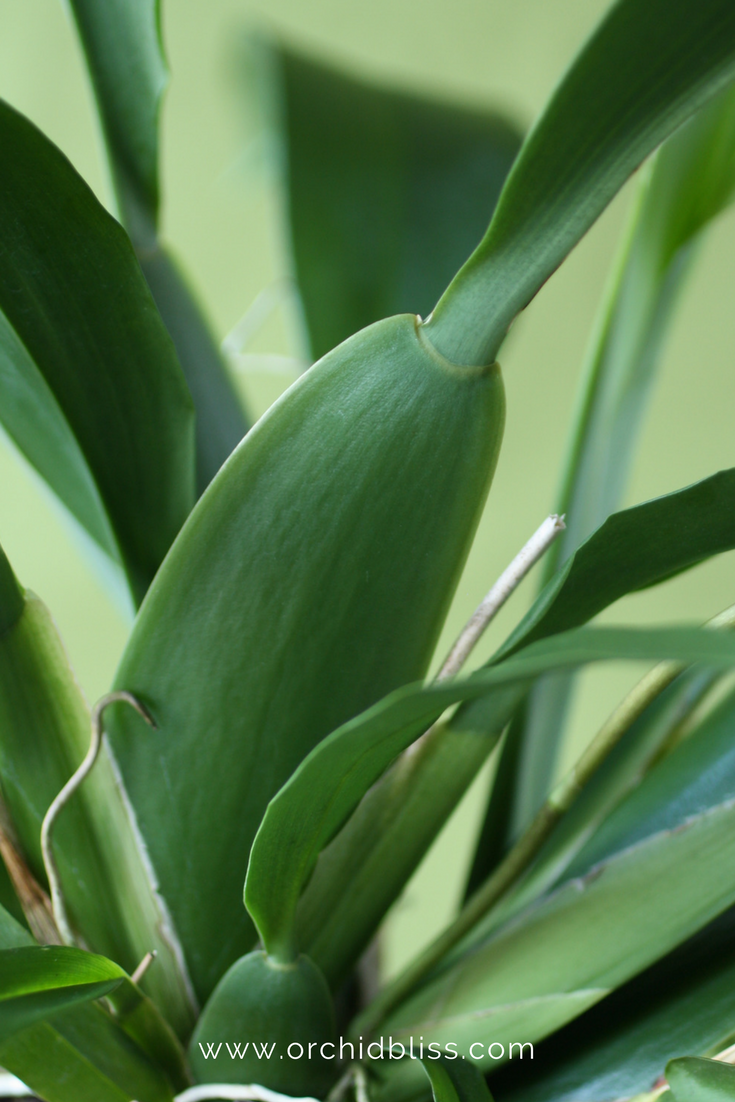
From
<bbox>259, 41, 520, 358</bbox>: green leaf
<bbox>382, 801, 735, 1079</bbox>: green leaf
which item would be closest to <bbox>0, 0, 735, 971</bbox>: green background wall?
<bbox>259, 41, 520, 358</bbox>: green leaf

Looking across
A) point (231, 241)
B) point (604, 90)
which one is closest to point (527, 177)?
point (604, 90)

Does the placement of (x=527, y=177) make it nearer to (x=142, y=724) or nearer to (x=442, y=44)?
(x=142, y=724)

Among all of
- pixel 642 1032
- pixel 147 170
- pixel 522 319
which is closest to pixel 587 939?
pixel 642 1032

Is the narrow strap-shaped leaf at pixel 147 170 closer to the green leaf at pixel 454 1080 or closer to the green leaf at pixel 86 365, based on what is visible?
the green leaf at pixel 86 365

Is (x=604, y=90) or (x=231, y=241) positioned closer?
(x=604, y=90)

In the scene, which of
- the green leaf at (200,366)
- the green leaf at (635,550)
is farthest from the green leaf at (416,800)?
the green leaf at (200,366)
